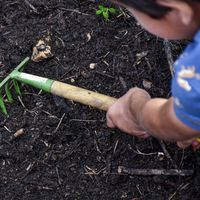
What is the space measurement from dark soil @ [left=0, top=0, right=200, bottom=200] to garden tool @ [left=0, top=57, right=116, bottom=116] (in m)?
0.09

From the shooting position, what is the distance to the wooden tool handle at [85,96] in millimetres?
2133

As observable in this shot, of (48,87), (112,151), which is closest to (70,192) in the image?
(112,151)

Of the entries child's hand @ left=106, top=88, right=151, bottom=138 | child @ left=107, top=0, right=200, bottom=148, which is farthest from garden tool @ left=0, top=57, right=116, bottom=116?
child @ left=107, top=0, right=200, bottom=148

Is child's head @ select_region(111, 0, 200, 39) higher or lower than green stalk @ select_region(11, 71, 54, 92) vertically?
higher

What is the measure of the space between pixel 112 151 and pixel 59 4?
1.04 metres

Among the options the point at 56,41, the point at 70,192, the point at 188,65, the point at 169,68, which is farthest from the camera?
the point at 56,41

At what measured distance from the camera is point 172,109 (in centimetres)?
148

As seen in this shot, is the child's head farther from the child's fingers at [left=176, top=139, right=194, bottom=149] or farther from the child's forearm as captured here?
the child's fingers at [left=176, top=139, right=194, bottom=149]

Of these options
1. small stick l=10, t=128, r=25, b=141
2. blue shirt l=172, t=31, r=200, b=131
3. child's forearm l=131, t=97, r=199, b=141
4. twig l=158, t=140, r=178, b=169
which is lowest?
twig l=158, t=140, r=178, b=169

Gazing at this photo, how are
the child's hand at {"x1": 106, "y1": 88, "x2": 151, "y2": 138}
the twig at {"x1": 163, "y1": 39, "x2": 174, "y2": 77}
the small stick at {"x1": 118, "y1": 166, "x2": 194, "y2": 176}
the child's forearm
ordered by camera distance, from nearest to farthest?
the child's forearm, the child's hand at {"x1": 106, "y1": 88, "x2": 151, "y2": 138}, the small stick at {"x1": 118, "y1": 166, "x2": 194, "y2": 176}, the twig at {"x1": 163, "y1": 39, "x2": 174, "y2": 77}

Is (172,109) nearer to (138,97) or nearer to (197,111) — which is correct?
(197,111)

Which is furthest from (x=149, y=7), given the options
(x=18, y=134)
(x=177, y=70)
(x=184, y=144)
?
(x=18, y=134)

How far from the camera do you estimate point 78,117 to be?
97.0 inches

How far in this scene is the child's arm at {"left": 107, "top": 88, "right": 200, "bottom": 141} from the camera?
1.50 metres
